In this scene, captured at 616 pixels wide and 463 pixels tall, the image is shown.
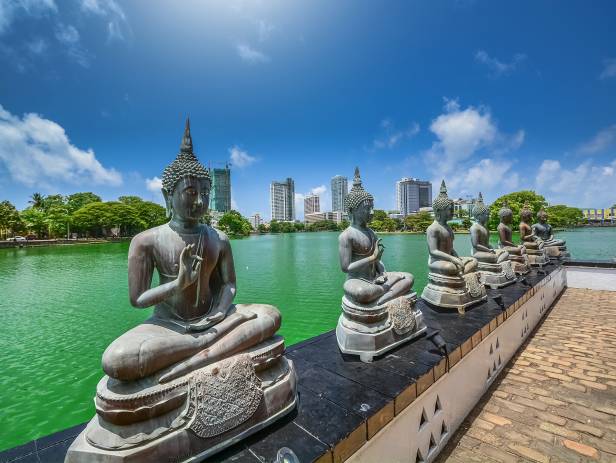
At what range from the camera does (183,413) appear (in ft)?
6.45

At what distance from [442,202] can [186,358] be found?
473cm

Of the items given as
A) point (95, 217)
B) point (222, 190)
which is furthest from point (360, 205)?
point (222, 190)

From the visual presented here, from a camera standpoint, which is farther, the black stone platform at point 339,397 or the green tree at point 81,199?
the green tree at point 81,199

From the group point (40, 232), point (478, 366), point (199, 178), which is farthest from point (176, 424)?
point (40, 232)

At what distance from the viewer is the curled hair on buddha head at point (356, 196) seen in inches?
149

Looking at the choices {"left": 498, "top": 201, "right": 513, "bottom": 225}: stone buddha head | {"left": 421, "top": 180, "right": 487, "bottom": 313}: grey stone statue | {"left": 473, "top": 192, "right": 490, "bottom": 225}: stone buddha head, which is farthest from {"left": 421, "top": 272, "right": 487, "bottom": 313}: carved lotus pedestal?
{"left": 498, "top": 201, "right": 513, "bottom": 225}: stone buddha head

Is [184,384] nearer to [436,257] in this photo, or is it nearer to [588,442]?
[588,442]

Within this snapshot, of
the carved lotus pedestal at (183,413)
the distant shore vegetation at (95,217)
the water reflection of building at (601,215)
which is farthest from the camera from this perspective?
the water reflection of building at (601,215)

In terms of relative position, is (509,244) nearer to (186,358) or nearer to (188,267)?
(188,267)

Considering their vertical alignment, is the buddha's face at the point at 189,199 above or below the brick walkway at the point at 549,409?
above

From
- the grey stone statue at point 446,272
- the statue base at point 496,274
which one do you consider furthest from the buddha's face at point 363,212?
the statue base at point 496,274

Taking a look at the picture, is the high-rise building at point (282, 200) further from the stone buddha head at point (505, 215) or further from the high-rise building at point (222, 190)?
the stone buddha head at point (505, 215)

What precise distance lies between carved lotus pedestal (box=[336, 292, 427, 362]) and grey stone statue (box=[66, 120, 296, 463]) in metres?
1.14

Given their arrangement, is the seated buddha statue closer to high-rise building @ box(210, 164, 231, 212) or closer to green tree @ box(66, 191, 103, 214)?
green tree @ box(66, 191, 103, 214)
